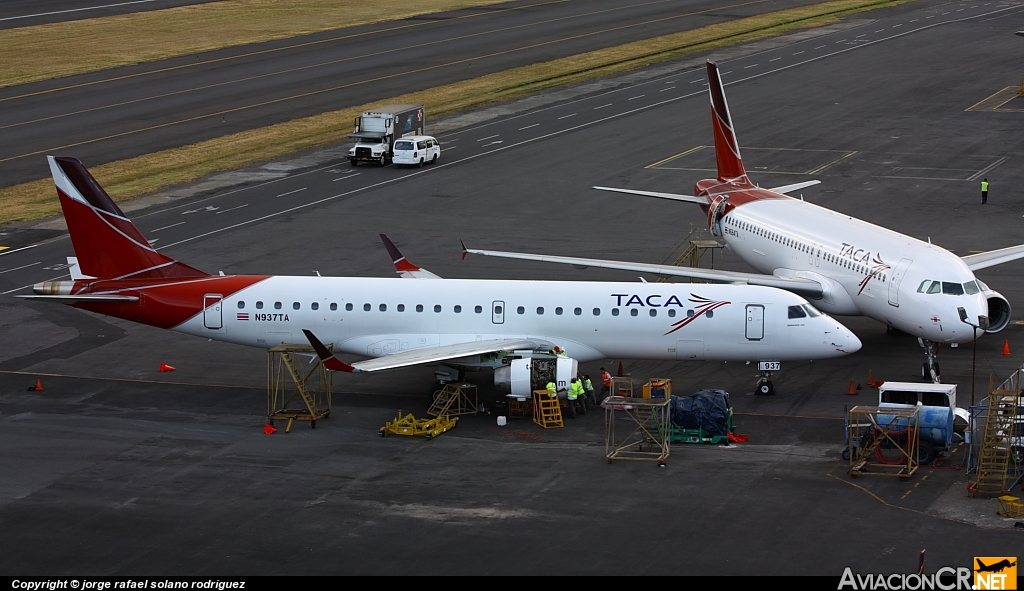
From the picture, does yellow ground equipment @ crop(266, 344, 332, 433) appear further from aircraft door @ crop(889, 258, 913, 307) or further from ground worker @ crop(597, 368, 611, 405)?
aircraft door @ crop(889, 258, 913, 307)

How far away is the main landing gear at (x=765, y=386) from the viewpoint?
46.4m

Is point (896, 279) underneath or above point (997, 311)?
above

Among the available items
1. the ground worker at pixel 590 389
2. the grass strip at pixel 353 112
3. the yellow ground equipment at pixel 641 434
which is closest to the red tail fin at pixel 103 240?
the ground worker at pixel 590 389

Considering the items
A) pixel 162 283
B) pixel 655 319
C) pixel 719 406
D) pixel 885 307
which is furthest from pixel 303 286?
pixel 885 307

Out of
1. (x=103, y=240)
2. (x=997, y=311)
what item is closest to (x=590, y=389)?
(x=997, y=311)

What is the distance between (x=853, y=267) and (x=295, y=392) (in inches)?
854

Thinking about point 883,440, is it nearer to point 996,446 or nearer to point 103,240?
point 996,446

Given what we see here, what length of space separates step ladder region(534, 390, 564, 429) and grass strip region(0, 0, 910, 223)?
141 ft

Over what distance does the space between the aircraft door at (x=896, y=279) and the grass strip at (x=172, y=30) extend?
8799 cm

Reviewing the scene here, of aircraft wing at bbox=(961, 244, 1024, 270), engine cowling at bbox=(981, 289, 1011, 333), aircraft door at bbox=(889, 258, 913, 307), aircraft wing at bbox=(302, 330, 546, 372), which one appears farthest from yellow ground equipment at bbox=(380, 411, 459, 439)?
aircraft wing at bbox=(961, 244, 1024, 270)

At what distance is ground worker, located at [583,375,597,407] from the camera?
44969 millimetres

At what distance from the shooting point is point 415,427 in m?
42.6

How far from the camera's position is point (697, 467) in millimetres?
39312

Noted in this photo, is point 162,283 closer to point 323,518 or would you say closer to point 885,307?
point 323,518
